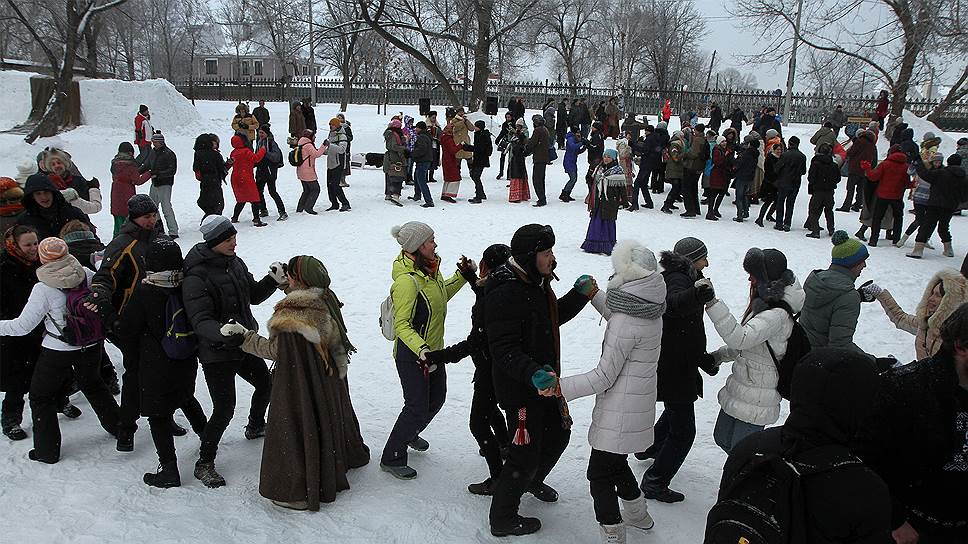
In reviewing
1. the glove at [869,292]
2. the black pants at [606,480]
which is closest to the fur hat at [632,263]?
the black pants at [606,480]

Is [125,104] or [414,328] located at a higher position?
[125,104]

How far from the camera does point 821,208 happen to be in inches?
483

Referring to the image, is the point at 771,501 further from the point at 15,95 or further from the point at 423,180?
the point at 15,95

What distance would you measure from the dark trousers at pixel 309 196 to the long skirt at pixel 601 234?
547cm

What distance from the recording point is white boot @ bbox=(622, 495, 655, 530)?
3977 millimetres

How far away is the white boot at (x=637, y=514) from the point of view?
398cm

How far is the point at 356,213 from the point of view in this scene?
13.2 metres

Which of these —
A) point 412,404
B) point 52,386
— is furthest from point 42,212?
point 412,404

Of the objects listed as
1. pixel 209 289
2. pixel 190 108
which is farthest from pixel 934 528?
pixel 190 108

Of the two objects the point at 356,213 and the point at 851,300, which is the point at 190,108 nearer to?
the point at 356,213

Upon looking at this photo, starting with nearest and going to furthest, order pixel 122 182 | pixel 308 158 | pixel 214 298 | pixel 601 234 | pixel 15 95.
A: 1. pixel 214 298
2. pixel 122 182
3. pixel 601 234
4. pixel 308 158
5. pixel 15 95

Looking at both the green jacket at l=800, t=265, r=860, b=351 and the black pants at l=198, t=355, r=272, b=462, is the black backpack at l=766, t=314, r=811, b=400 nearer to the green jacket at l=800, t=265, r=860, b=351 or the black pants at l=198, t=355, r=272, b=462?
the green jacket at l=800, t=265, r=860, b=351

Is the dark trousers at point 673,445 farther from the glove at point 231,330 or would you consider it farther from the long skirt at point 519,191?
the long skirt at point 519,191

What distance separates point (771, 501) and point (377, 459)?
3328mm
